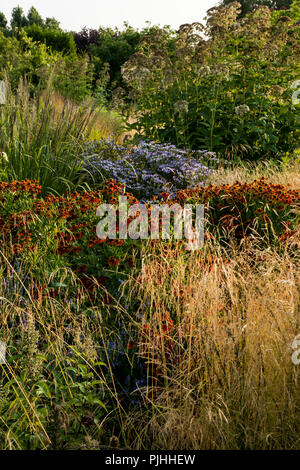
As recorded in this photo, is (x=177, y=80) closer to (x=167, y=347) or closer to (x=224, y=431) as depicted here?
(x=167, y=347)

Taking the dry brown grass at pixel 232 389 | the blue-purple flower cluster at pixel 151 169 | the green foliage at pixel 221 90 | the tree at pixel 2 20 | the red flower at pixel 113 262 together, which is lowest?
the dry brown grass at pixel 232 389

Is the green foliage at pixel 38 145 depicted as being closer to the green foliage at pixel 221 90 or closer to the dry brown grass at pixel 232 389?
the green foliage at pixel 221 90

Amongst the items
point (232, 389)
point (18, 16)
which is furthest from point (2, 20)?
point (232, 389)

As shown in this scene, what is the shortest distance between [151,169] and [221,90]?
1858 millimetres

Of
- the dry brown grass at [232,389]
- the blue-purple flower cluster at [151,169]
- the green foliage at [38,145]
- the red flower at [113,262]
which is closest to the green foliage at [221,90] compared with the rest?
the blue-purple flower cluster at [151,169]

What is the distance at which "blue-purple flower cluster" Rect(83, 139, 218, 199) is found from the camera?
18.4 feet

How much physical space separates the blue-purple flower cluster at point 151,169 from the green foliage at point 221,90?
0.78 metres

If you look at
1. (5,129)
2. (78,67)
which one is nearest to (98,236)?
(5,129)

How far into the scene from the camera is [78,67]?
376 inches

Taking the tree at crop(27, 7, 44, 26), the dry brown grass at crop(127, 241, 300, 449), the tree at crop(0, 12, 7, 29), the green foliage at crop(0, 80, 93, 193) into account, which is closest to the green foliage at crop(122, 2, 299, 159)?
the green foliage at crop(0, 80, 93, 193)

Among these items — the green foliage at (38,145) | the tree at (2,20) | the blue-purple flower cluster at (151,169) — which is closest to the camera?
the green foliage at (38,145)

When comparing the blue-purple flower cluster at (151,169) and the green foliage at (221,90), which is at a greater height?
the green foliage at (221,90)

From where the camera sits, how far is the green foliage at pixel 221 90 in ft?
21.8

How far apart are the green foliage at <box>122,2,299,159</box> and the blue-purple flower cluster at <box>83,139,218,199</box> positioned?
0.78 m
